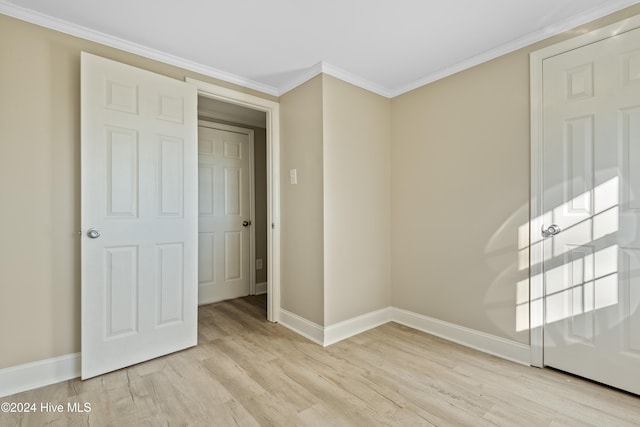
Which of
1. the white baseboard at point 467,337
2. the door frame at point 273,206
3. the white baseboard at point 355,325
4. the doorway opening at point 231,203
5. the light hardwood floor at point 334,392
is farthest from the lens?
the doorway opening at point 231,203

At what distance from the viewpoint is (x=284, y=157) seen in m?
2.95

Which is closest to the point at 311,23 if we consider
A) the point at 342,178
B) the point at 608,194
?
the point at 342,178

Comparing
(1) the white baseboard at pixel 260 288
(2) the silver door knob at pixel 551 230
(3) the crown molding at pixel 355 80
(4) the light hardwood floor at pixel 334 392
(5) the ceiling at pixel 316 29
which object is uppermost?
(5) the ceiling at pixel 316 29

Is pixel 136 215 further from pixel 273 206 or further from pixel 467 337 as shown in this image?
pixel 467 337

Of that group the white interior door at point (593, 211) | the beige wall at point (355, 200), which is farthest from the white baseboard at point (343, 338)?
the white interior door at point (593, 211)

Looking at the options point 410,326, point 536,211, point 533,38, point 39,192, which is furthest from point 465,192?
point 39,192

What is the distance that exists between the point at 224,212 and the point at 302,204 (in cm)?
149

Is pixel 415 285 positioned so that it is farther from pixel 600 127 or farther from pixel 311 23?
pixel 311 23

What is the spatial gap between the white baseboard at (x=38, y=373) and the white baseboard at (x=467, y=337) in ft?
8.40

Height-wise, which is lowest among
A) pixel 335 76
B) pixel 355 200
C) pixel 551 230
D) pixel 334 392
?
pixel 334 392

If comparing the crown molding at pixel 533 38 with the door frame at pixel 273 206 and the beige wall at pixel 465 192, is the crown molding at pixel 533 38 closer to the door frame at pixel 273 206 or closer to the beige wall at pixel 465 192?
the beige wall at pixel 465 192

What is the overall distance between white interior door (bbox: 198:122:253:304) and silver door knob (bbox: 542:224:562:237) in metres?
3.13

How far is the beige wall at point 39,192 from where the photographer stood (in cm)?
182

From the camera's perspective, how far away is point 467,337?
7.98 ft
